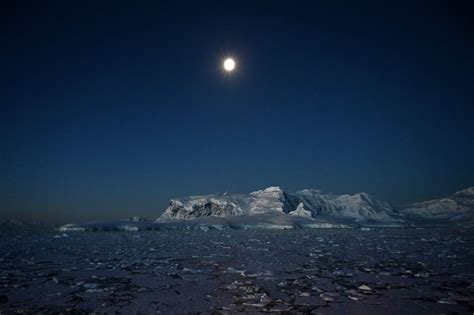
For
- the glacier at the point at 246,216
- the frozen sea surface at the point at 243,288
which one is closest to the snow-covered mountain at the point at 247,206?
the glacier at the point at 246,216

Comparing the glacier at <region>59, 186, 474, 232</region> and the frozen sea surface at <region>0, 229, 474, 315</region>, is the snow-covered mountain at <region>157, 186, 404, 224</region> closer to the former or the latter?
the glacier at <region>59, 186, 474, 232</region>

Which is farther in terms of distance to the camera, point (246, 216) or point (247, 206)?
point (247, 206)

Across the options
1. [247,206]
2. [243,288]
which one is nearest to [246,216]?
[247,206]

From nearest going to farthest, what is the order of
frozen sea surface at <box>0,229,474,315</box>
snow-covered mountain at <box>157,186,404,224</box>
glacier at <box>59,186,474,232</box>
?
1. frozen sea surface at <box>0,229,474,315</box>
2. glacier at <box>59,186,474,232</box>
3. snow-covered mountain at <box>157,186,404,224</box>

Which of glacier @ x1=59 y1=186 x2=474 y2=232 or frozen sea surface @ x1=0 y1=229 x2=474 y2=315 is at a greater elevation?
glacier @ x1=59 y1=186 x2=474 y2=232

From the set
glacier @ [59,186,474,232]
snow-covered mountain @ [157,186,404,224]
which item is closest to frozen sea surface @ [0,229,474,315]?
glacier @ [59,186,474,232]

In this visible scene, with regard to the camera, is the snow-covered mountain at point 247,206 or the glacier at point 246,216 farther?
the snow-covered mountain at point 247,206

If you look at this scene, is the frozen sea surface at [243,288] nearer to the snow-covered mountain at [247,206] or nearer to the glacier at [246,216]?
the glacier at [246,216]

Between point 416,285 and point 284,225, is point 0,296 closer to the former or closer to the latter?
point 416,285

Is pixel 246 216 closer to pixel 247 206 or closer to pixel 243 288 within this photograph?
pixel 247 206

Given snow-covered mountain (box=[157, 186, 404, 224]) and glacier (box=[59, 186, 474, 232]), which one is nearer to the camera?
glacier (box=[59, 186, 474, 232])

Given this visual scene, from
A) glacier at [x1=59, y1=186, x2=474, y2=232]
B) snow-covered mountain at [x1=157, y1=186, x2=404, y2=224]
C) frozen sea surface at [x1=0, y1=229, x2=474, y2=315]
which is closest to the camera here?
frozen sea surface at [x1=0, y1=229, x2=474, y2=315]
